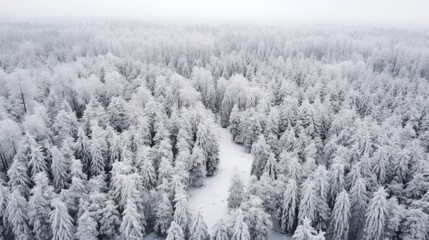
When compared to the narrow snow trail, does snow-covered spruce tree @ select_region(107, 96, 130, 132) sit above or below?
above

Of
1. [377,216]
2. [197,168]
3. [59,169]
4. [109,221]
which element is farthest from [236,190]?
[59,169]

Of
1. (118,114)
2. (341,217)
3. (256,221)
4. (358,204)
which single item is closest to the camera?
(256,221)

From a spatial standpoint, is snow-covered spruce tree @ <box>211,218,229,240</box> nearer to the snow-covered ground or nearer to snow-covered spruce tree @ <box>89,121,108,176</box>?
the snow-covered ground

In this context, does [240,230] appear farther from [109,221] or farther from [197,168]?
[197,168]

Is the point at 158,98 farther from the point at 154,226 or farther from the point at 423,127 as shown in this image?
the point at 423,127

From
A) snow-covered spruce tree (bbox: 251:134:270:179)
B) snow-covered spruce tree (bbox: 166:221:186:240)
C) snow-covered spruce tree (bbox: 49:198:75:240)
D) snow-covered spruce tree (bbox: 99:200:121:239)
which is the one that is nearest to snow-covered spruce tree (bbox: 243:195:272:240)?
snow-covered spruce tree (bbox: 166:221:186:240)

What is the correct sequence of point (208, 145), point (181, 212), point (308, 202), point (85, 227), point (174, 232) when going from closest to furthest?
point (174, 232)
point (85, 227)
point (181, 212)
point (308, 202)
point (208, 145)
